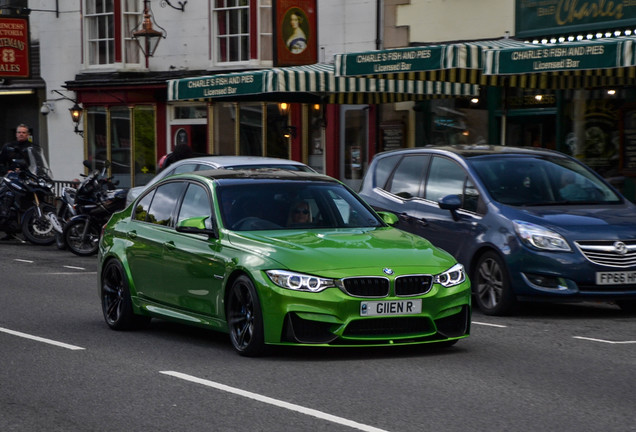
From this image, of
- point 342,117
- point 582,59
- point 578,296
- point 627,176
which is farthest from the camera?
point 342,117

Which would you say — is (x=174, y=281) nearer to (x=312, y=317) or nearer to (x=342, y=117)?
(x=312, y=317)

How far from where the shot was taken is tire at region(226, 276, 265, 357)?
888cm

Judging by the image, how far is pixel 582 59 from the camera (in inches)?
635

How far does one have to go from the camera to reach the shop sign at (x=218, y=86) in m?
21.1

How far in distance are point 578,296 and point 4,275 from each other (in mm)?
8366

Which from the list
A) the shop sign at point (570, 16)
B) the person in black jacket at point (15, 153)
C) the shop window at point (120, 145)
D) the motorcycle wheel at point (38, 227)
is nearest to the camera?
the shop sign at point (570, 16)

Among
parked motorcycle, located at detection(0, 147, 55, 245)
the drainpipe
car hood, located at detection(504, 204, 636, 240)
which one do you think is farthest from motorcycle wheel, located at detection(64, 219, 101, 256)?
car hood, located at detection(504, 204, 636, 240)

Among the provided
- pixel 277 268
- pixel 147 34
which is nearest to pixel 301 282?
pixel 277 268

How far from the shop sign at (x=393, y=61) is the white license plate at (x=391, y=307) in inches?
369

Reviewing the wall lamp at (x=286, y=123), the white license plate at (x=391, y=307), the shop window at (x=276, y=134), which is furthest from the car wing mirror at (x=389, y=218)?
the shop window at (x=276, y=134)

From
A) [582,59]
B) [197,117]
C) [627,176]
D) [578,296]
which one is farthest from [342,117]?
[578,296]

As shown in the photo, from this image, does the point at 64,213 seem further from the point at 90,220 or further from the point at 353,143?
the point at 353,143

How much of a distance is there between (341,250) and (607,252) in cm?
359

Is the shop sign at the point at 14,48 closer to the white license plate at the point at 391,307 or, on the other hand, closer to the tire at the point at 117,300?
the tire at the point at 117,300
